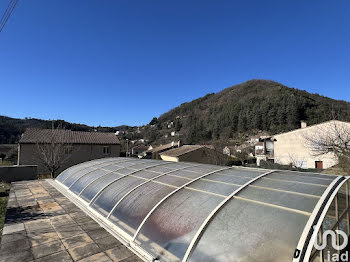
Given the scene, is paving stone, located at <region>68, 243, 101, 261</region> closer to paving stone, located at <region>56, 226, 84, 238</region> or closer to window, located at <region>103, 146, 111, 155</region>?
paving stone, located at <region>56, 226, 84, 238</region>

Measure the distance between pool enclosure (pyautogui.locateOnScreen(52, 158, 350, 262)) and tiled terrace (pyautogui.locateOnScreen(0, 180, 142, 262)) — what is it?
1.15ft

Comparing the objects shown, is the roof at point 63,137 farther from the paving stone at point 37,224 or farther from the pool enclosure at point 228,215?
the pool enclosure at point 228,215

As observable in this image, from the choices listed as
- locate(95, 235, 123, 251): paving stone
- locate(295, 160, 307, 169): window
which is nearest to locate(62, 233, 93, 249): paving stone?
locate(95, 235, 123, 251): paving stone

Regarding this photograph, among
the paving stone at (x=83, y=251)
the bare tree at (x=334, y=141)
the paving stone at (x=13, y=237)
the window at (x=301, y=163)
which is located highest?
the bare tree at (x=334, y=141)

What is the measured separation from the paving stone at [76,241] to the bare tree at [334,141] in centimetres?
1942

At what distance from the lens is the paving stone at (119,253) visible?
432 centimetres

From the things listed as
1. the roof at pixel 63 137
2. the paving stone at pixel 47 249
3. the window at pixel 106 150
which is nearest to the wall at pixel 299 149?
the roof at pixel 63 137

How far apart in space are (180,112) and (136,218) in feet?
477

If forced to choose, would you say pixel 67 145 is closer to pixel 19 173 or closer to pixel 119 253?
pixel 19 173

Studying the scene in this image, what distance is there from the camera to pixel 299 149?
33094 mm

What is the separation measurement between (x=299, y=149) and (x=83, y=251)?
121 feet

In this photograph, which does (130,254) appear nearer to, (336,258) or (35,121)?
(336,258)

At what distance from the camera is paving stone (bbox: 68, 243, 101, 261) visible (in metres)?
4.34

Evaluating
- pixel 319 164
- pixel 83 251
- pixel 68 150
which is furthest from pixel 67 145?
pixel 319 164
